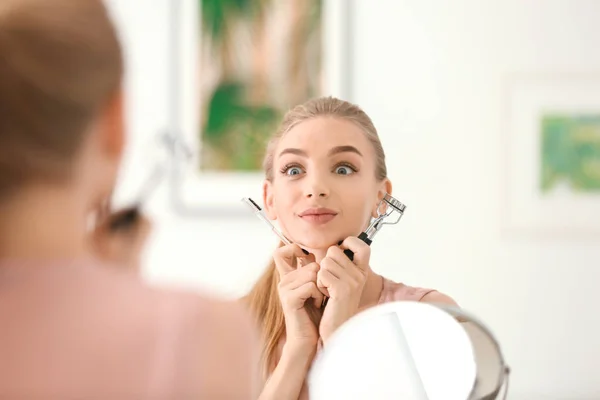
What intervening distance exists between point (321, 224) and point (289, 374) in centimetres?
12

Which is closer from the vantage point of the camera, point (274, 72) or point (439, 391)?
point (439, 391)

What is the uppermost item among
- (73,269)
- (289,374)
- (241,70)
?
(241,70)

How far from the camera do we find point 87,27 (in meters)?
0.31

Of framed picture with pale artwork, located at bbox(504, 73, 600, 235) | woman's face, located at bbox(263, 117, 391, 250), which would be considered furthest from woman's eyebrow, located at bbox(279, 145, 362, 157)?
framed picture with pale artwork, located at bbox(504, 73, 600, 235)

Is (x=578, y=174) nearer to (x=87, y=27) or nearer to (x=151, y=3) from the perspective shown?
(x=151, y=3)

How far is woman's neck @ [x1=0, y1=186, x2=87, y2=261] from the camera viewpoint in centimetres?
32

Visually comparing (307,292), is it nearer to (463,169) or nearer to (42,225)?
(42,225)

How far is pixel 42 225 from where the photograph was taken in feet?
1.07

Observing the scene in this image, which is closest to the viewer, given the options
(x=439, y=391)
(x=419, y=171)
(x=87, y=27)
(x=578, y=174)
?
(x=87, y=27)

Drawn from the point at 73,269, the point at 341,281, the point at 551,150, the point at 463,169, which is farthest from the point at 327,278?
the point at 551,150

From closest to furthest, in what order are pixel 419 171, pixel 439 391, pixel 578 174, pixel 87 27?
1. pixel 87 27
2. pixel 439 391
3. pixel 419 171
4. pixel 578 174

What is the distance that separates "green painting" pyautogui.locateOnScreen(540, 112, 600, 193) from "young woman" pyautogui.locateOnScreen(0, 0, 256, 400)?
0.98m

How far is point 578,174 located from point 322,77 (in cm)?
47

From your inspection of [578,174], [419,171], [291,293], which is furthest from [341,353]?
[578,174]
